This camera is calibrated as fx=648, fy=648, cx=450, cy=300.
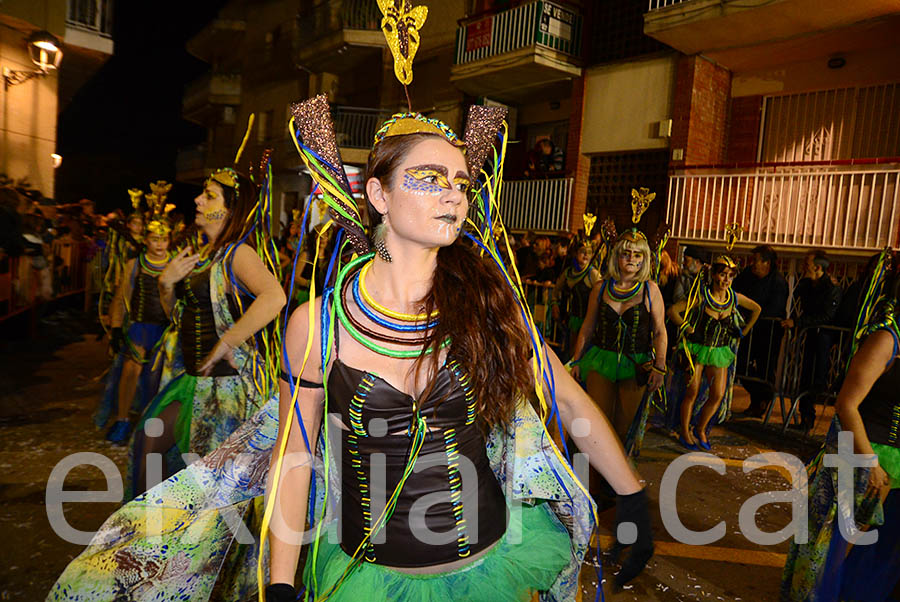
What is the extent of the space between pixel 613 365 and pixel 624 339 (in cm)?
23

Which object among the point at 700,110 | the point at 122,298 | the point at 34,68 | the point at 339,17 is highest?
the point at 339,17

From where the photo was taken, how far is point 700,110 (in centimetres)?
1260

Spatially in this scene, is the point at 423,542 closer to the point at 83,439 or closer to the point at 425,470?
the point at 425,470

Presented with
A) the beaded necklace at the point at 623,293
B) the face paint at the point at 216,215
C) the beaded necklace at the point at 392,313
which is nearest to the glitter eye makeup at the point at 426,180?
the beaded necklace at the point at 392,313

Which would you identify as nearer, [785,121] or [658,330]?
[658,330]

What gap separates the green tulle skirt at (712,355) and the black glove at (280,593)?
5923mm

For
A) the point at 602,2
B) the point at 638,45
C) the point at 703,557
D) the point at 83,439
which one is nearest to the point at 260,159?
the point at 83,439

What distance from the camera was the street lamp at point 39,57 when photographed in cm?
1146

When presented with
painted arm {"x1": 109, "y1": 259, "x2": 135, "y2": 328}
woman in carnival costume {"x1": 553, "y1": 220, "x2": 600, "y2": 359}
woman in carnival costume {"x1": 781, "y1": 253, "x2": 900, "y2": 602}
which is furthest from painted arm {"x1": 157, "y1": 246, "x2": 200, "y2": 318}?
woman in carnival costume {"x1": 553, "y1": 220, "x2": 600, "y2": 359}

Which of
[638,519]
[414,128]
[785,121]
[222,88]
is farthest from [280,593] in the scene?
[222,88]

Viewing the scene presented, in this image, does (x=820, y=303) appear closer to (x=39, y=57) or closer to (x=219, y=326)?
(x=219, y=326)

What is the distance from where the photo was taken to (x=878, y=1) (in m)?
Answer: 10.1

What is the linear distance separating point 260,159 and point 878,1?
10501mm

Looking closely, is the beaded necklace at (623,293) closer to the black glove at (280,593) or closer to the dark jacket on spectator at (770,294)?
the dark jacket on spectator at (770,294)
